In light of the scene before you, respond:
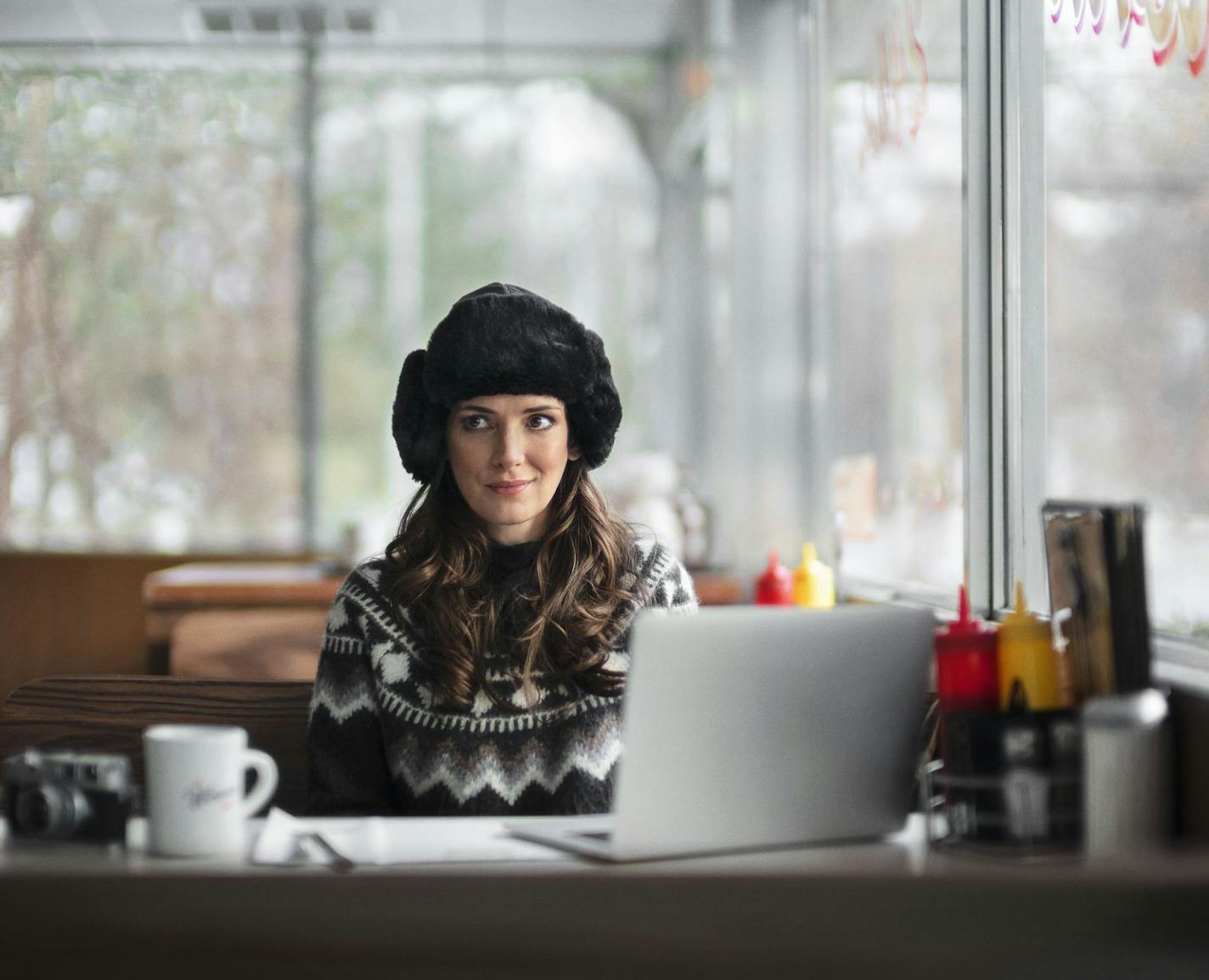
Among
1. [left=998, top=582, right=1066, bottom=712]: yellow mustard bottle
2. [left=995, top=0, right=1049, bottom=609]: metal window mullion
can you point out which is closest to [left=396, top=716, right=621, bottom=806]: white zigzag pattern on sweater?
[left=998, top=582, right=1066, bottom=712]: yellow mustard bottle

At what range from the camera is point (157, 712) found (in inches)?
63.9

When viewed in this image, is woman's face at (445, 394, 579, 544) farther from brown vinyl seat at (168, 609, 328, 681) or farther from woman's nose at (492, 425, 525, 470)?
brown vinyl seat at (168, 609, 328, 681)

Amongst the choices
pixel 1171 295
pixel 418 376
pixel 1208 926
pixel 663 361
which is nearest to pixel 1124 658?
pixel 1208 926

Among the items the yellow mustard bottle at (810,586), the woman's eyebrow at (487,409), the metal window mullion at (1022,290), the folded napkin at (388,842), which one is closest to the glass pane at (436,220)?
the yellow mustard bottle at (810,586)

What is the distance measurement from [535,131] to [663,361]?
1.00m

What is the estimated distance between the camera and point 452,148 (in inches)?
200

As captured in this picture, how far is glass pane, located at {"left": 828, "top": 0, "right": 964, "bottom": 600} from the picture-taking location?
242 cm

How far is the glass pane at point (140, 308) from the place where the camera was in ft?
16.1

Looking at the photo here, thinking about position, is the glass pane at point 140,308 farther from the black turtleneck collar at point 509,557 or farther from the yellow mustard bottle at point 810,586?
the black turtleneck collar at point 509,557

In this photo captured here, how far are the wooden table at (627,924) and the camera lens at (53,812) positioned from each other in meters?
0.24

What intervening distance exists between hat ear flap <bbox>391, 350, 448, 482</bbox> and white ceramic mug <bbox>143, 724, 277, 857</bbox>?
0.65 metres

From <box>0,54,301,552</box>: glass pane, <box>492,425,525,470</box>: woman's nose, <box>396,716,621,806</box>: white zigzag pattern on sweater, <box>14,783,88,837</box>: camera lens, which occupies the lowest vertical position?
<box>396,716,621,806</box>: white zigzag pattern on sweater

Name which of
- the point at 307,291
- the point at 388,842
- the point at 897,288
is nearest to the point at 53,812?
the point at 388,842

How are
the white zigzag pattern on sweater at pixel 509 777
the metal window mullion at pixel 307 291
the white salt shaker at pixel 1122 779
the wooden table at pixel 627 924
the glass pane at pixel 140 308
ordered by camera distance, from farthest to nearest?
1. the metal window mullion at pixel 307 291
2. the glass pane at pixel 140 308
3. the white zigzag pattern on sweater at pixel 509 777
4. the white salt shaker at pixel 1122 779
5. the wooden table at pixel 627 924
